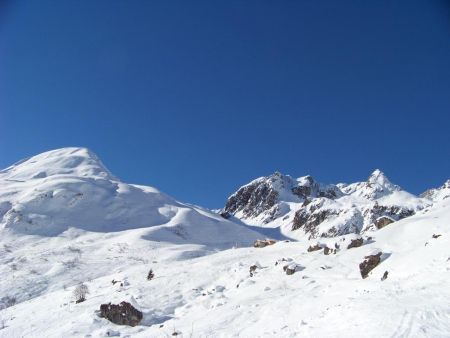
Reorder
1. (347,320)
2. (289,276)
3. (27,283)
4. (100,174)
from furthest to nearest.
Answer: (100,174)
(27,283)
(289,276)
(347,320)

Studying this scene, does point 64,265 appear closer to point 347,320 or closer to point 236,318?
point 236,318

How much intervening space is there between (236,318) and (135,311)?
16.2 feet

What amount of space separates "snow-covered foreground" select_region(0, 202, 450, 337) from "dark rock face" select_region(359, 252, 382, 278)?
38 cm

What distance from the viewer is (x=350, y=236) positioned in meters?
32.9

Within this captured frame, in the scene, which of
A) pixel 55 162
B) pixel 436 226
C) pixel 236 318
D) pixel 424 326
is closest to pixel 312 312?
pixel 236 318

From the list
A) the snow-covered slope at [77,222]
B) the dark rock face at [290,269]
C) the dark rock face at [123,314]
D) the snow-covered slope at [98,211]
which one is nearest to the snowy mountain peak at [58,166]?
the snow-covered slope at [77,222]

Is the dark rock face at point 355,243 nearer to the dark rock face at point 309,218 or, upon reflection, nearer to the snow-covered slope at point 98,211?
the snow-covered slope at point 98,211

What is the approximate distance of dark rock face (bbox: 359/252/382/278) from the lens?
23.4 m

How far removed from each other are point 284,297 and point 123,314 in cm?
739

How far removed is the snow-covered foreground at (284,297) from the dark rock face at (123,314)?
1.21ft

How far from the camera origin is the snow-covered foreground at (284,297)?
1421cm

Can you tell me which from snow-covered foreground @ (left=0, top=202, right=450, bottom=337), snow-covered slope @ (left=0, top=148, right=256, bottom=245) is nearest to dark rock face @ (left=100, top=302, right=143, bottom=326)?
snow-covered foreground @ (left=0, top=202, right=450, bottom=337)

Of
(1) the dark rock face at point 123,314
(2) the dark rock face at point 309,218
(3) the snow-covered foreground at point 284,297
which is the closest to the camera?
(3) the snow-covered foreground at point 284,297

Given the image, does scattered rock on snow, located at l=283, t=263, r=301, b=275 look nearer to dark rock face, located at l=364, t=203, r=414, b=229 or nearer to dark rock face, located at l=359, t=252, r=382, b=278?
dark rock face, located at l=359, t=252, r=382, b=278
